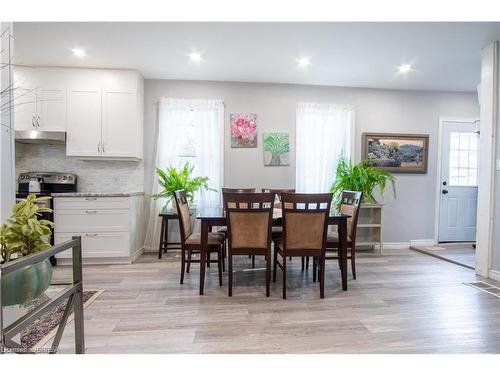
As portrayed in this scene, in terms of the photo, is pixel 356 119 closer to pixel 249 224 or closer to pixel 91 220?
pixel 249 224

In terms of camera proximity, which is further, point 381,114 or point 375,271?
point 381,114

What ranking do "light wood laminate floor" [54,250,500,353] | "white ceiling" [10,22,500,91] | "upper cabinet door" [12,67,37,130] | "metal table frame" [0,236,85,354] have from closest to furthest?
"metal table frame" [0,236,85,354] < "light wood laminate floor" [54,250,500,353] < "white ceiling" [10,22,500,91] < "upper cabinet door" [12,67,37,130]

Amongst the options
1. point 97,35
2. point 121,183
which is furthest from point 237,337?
point 97,35

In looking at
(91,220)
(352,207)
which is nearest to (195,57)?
(91,220)

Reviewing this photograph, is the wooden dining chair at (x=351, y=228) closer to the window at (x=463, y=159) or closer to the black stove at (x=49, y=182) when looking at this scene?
the window at (x=463, y=159)

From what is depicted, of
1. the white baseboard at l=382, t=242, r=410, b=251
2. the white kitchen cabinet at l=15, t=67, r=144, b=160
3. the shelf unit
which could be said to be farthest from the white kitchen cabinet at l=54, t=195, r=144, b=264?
the white baseboard at l=382, t=242, r=410, b=251

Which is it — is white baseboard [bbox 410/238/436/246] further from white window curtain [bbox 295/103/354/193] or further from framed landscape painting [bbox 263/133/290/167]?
framed landscape painting [bbox 263/133/290/167]

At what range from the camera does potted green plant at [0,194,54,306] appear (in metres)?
0.90

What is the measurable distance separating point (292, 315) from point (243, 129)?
9.27 feet

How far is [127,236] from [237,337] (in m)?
2.22

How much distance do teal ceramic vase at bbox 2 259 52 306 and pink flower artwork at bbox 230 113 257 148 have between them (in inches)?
130

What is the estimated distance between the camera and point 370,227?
4184 millimetres
